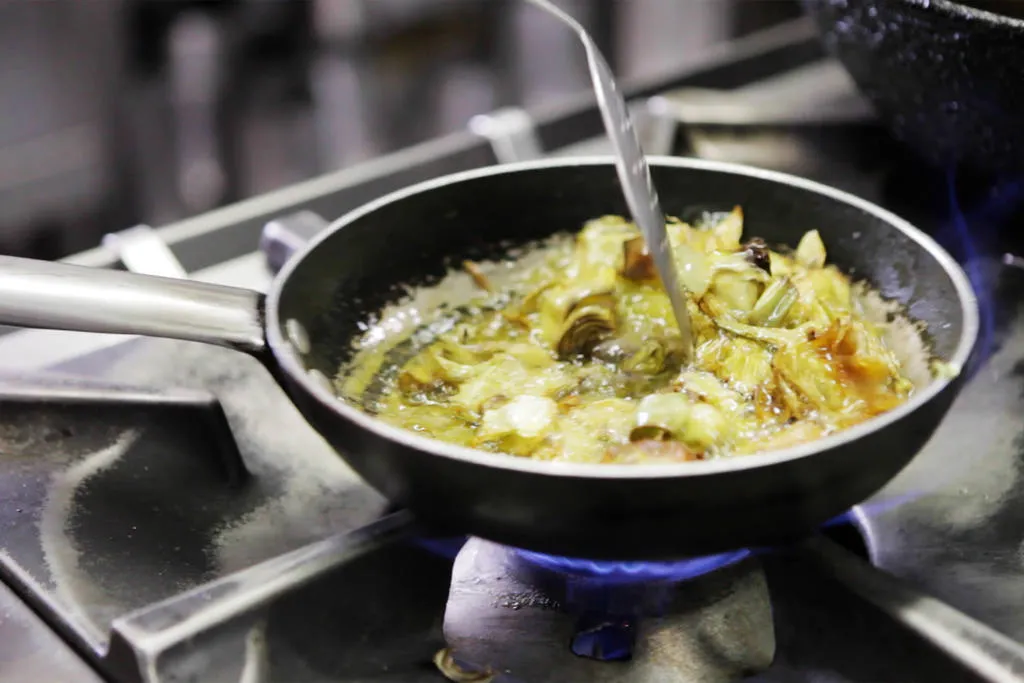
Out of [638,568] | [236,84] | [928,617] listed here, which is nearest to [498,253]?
[638,568]

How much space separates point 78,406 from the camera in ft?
2.42

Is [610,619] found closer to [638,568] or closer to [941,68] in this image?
[638,568]

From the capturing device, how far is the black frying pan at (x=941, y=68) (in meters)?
0.80

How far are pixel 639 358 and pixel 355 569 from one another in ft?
0.83

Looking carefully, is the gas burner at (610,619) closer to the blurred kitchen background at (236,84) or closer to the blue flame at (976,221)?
the blue flame at (976,221)

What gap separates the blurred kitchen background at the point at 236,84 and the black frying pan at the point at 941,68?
40.1 inches

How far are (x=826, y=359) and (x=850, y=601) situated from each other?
159mm

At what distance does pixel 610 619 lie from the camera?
61 cm

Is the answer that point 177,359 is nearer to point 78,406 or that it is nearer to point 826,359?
point 78,406

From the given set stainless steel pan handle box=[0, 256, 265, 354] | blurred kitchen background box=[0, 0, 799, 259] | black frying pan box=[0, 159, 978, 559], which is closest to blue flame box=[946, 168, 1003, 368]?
black frying pan box=[0, 159, 978, 559]

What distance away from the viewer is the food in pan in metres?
0.62

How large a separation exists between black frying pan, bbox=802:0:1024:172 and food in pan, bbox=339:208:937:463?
0.66 feet

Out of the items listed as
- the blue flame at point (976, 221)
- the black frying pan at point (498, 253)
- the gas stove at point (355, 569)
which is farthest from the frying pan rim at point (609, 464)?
the blue flame at point (976, 221)

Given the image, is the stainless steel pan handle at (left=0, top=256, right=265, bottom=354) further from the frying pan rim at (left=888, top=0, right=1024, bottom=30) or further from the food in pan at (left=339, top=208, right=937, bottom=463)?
the frying pan rim at (left=888, top=0, right=1024, bottom=30)
